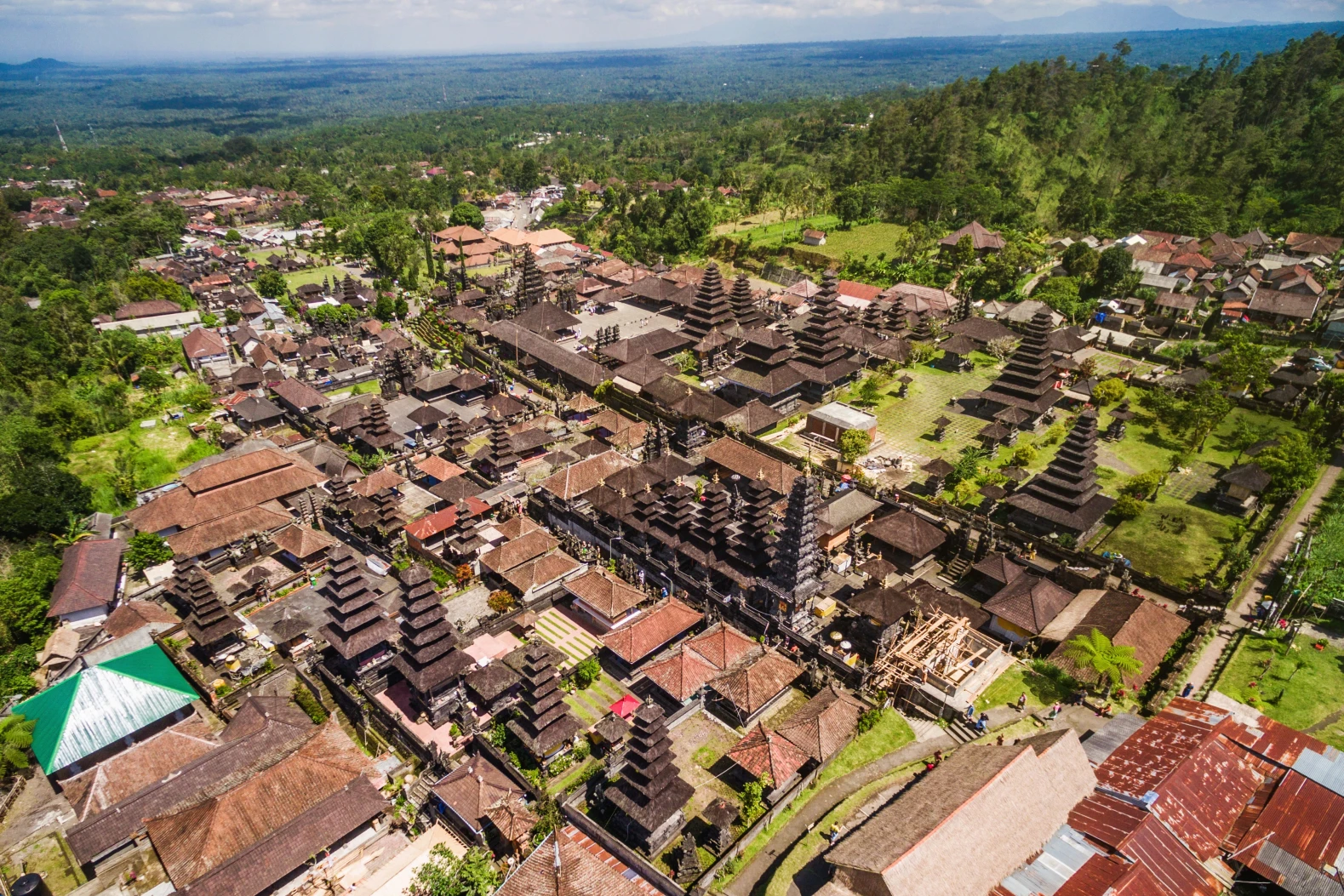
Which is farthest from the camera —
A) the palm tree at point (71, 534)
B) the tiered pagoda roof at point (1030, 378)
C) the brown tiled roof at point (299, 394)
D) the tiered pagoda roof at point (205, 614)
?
the brown tiled roof at point (299, 394)

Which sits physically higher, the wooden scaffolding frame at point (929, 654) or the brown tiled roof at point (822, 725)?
the brown tiled roof at point (822, 725)

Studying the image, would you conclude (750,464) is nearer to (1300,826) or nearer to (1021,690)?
(1021,690)

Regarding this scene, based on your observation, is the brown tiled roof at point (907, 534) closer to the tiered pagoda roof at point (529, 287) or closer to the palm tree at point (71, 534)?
the palm tree at point (71, 534)

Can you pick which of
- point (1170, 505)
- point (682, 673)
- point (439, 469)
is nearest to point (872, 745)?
point (682, 673)

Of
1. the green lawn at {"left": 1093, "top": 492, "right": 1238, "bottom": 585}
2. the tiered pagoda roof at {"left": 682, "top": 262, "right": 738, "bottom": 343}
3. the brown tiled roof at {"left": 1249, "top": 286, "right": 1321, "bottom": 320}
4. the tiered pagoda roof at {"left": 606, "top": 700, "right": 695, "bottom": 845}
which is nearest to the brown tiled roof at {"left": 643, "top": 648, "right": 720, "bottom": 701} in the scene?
the tiered pagoda roof at {"left": 606, "top": 700, "right": 695, "bottom": 845}

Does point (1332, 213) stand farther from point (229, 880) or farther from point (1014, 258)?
point (229, 880)

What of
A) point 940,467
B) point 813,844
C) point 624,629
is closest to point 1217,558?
point 940,467

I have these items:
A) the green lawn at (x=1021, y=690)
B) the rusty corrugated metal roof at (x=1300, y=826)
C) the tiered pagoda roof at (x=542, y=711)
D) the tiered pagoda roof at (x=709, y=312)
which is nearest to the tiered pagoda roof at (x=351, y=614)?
the tiered pagoda roof at (x=542, y=711)

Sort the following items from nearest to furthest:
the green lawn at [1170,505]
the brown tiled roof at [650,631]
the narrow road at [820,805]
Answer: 1. the narrow road at [820,805]
2. the brown tiled roof at [650,631]
3. the green lawn at [1170,505]
